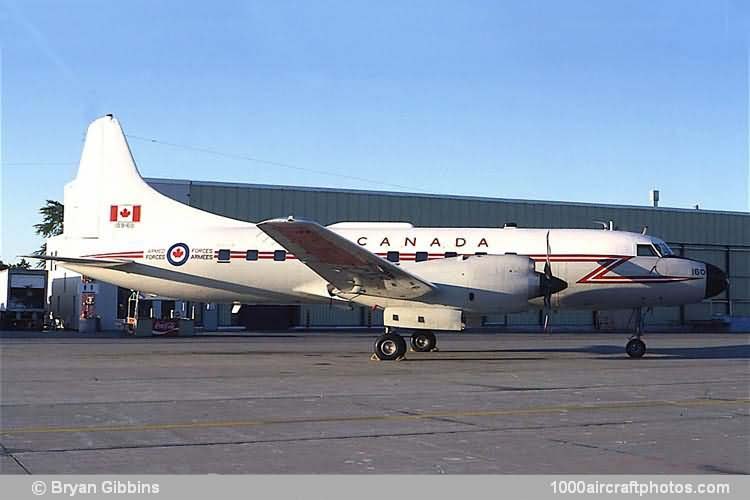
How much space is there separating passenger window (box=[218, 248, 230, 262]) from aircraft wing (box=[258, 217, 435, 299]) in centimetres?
328

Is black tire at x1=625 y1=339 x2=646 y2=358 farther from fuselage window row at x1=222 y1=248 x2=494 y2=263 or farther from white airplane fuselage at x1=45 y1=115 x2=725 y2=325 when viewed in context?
fuselage window row at x1=222 y1=248 x2=494 y2=263

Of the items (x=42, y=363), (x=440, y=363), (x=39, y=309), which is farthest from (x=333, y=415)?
(x=39, y=309)

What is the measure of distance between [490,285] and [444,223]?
32.9 meters

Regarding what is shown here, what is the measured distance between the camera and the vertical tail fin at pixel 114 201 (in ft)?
82.7

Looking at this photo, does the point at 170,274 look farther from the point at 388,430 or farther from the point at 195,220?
the point at 388,430

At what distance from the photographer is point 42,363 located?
2039 cm

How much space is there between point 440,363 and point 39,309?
32391mm

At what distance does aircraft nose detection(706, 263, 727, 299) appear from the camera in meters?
23.8

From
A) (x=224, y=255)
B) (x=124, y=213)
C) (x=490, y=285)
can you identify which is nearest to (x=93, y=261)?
(x=124, y=213)

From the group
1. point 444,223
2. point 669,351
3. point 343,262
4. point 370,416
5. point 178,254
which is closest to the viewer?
point 370,416

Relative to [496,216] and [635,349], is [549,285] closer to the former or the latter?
[635,349]

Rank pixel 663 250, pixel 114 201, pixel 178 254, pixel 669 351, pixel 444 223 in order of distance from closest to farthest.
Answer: pixel 663 250
pixel 178 254
pixel 114 201
pixel 669 351
pixel 444 223

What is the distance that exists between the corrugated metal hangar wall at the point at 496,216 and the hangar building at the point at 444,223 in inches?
2.4

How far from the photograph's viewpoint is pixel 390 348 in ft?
71.4
